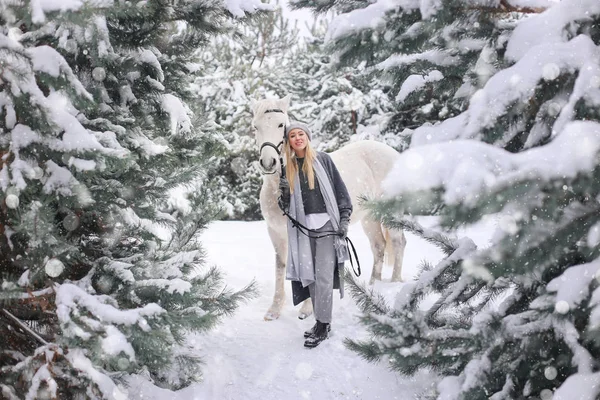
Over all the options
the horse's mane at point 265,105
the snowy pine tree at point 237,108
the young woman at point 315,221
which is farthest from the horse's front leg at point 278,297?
the snowy pine tree at point 237,108

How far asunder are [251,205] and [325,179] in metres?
11.7

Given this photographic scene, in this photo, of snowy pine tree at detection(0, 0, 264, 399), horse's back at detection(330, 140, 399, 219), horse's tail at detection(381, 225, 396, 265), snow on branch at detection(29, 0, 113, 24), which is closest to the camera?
snow on branch at detection(29, 0, 113, 24)

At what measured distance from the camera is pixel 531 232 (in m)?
1.27

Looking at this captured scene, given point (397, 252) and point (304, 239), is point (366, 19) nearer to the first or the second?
point (304, 239)

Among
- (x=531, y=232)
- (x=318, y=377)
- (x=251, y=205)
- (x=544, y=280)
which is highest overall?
(x=531, y=232)

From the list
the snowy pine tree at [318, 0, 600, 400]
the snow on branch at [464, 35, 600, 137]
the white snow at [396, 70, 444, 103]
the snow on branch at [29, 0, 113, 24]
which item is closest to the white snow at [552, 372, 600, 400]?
the snowy pine tree at [318, 0, 600, 400]

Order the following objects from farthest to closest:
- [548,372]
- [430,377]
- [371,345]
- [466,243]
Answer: [430,377] → [466,243] → [371,345] → [548,372]

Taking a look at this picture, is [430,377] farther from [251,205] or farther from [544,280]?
[251,205]

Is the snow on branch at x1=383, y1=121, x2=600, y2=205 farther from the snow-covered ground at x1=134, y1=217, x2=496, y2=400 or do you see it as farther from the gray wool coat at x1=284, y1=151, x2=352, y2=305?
the gray wool coat at x1=284, y1=151, x2=352, y2=305

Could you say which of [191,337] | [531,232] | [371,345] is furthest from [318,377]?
[531,232]

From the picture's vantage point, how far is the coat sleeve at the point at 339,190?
412cm

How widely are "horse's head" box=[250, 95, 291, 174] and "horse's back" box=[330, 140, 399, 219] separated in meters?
1.36

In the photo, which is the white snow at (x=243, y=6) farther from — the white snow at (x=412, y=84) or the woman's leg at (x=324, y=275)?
the woman's leg at (x=324, y=275)

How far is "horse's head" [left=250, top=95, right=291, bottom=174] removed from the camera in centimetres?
417
